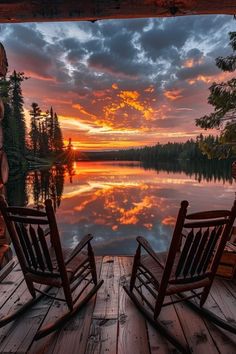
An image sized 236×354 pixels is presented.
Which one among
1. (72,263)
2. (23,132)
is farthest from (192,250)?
(23,132)

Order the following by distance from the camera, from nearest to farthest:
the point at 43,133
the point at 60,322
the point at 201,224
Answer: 1. the point at 201,224
2. the point at 60,322
3. the point at 43,133

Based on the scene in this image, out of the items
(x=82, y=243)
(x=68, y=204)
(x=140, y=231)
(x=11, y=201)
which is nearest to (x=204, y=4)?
(x=82, y=243)

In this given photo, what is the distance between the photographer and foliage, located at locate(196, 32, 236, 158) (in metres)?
8.02

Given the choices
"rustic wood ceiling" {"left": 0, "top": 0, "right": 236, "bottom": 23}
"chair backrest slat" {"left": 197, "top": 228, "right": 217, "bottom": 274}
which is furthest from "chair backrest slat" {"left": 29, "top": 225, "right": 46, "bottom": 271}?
"rustic wood ceiling" {"left": 0, "top": 0, "right": 236, "bottom": 23}

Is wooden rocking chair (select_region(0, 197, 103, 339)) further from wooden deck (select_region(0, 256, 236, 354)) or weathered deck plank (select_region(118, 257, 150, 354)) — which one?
A: weathered deck plank (select_region(118, 257, 150, 354))

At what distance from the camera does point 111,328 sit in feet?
6.55

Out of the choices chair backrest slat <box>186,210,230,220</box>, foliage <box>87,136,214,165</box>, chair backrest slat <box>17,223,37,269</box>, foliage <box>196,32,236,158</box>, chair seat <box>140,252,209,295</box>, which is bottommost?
foliage <box>87,136,214,165</box>

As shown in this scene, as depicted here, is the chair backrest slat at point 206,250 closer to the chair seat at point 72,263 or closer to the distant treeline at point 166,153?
the chair seat at point 72,263

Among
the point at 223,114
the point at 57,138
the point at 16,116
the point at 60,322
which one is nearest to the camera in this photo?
the point at 60,322

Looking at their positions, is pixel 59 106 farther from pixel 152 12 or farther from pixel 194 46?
pixel 152 12

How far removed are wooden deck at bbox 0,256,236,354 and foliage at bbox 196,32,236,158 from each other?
6.43 meters

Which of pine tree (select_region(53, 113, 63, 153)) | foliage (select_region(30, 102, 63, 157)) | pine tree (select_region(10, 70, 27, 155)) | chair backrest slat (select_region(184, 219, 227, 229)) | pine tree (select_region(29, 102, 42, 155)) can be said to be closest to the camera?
chair backrest slat (select_region(184, 219, 227, 229))

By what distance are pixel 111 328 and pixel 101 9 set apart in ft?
9.44

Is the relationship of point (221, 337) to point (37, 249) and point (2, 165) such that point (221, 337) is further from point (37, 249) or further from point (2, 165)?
point (2, 165)
